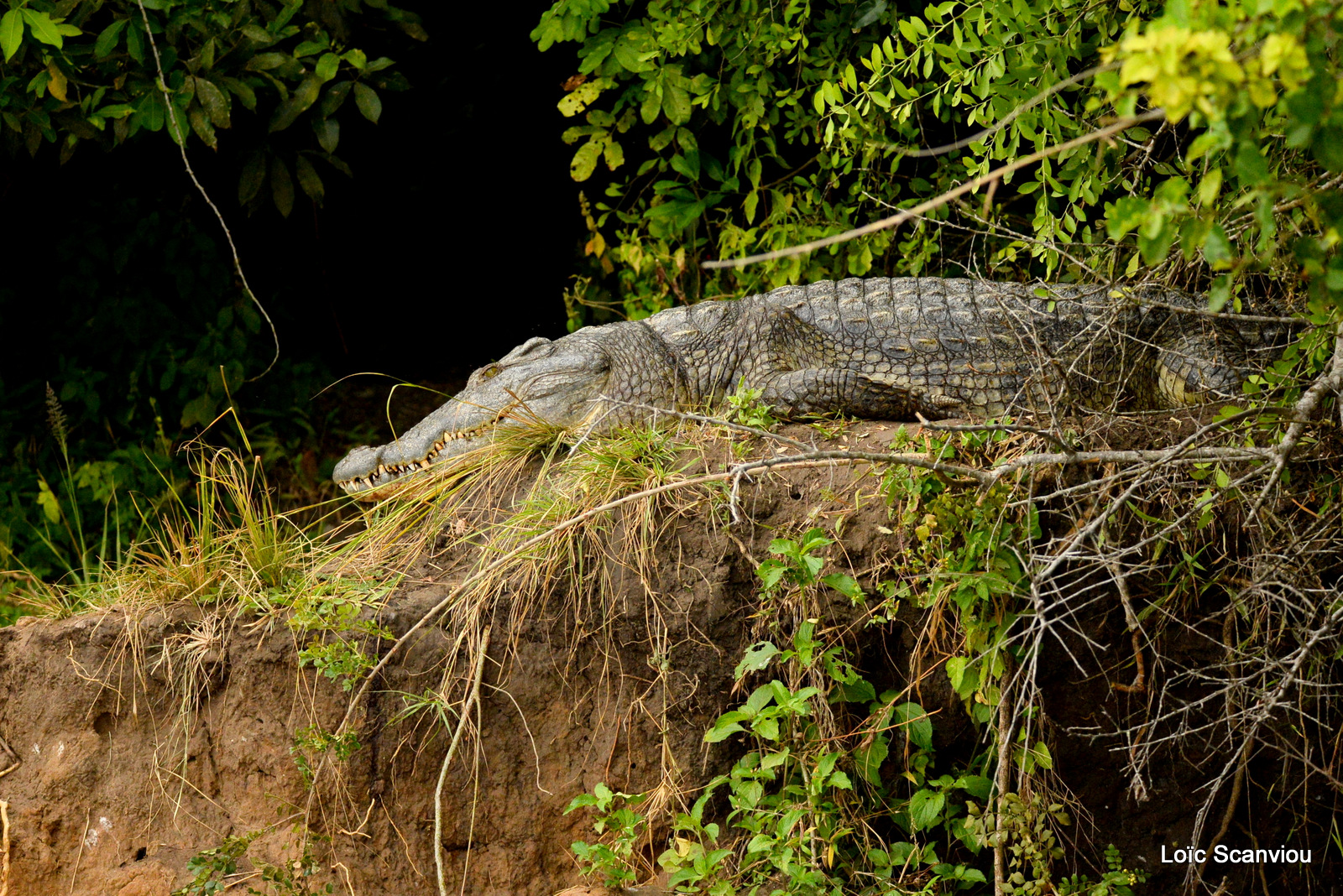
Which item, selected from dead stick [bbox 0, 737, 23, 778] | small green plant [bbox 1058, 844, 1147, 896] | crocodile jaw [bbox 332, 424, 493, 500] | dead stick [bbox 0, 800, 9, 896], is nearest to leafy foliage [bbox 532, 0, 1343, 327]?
crocodile jaw [bbox 332, 424, 493, 500]

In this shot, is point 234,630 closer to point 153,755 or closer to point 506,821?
point 153,755

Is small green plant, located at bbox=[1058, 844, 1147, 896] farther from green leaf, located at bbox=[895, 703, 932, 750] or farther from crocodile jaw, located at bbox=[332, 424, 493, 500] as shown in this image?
crocodile jaw, located at bbox=[332, 424, 493, 500]

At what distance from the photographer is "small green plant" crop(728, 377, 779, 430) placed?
370 centimetres

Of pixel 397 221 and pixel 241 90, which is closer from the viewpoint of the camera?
pixel 241 90

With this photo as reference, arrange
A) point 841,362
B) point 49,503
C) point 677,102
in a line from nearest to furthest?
point 841,362 < point 677,102 < point 49,503

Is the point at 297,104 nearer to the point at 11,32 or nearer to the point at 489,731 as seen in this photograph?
the point at 11,32

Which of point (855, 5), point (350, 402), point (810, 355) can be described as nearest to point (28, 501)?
point (350, 402)

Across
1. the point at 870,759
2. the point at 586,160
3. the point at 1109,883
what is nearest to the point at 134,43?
the point at 586,160

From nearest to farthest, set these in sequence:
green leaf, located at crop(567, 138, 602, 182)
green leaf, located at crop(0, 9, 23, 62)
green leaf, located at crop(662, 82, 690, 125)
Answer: green leaf, located at crop(0, 9, 23, 62)
green leaf, located at crop(662, 82, 690, 125)
green leaf, located at crop(567, 138, 602, 182)

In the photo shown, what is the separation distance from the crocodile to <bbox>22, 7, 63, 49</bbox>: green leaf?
1836 millimetres

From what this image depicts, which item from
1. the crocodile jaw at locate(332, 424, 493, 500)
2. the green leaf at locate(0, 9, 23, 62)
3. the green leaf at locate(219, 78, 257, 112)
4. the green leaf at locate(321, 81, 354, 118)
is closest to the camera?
the green leaf at locate(0, 9, 23, 62)

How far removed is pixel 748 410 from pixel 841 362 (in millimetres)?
612

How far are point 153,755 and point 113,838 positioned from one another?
0.31 meters

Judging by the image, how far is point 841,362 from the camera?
4172mm
